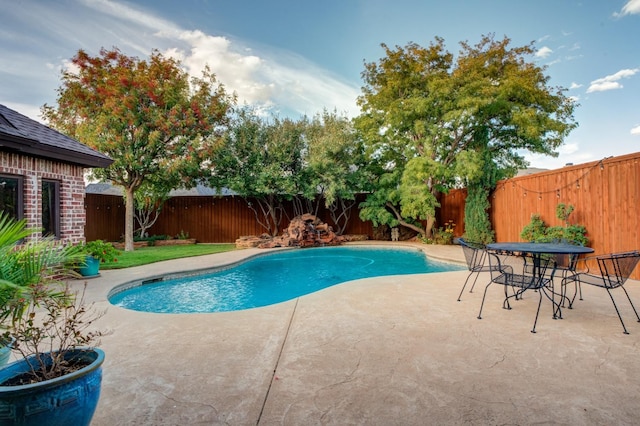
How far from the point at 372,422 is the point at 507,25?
11.7 m

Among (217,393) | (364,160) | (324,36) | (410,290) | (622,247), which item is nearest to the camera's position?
(217,393)

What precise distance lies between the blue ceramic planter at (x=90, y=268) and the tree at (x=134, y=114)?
16.0ft

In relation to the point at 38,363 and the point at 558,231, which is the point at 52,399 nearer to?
the point at 38,363

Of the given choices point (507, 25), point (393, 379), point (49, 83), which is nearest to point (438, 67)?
point (507, 25)

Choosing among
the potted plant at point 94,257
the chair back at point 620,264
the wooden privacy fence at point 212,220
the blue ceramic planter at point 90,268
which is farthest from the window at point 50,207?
the chair back at point 620,264

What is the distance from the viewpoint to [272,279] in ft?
24.6

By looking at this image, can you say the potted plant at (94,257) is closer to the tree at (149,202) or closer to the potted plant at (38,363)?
the potted plant at (38,363)

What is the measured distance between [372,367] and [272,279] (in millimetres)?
5296

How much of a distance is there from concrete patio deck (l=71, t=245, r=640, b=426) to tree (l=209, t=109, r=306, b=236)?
8813 mm

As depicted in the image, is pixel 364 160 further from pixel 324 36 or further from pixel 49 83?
pixel 49 83

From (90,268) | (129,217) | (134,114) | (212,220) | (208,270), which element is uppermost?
(134,114)

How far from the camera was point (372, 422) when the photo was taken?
1.80 meters

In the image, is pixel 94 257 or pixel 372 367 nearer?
pixel 372 367

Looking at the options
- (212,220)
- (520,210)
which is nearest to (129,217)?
(212,220)
